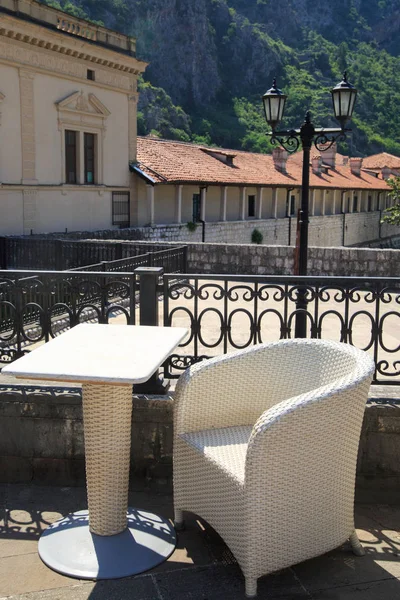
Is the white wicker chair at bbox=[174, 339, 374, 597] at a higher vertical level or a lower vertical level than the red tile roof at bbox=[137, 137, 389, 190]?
lower

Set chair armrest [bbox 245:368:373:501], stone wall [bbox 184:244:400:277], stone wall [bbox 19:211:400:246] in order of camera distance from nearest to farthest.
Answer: chair armrest [bbox 245:368:373:501]
stone wall [bbox 184:244:400:277]
stone wall [bbox 19:211:400:246]

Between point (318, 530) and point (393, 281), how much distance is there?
2.00 metres

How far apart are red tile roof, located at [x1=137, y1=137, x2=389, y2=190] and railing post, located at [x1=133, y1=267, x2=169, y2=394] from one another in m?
21.4

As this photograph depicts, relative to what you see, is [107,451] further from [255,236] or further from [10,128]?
[255,236]

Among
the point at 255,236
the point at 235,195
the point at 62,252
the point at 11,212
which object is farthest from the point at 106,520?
the point at 235,195

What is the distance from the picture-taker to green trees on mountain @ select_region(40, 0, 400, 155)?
2960 inches

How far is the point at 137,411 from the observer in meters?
4.60

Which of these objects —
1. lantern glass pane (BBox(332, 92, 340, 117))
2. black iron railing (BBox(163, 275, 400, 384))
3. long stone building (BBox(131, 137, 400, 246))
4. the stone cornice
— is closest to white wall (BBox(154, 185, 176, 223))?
long stone building (BBox(131, 137, 400, 246))

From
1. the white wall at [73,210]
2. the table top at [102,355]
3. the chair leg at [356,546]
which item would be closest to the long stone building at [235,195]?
the white wall at [73,210]

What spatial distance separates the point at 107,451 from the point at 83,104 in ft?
70.4

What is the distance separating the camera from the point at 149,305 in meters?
4.74

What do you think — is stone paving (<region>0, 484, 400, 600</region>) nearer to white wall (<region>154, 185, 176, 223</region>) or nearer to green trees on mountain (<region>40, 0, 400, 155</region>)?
white wall (<region>154, 185, 176, 223</region>)

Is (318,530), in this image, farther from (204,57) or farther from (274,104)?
(204,57)

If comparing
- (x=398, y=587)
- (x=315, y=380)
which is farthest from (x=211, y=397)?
(x=398, y=587)
